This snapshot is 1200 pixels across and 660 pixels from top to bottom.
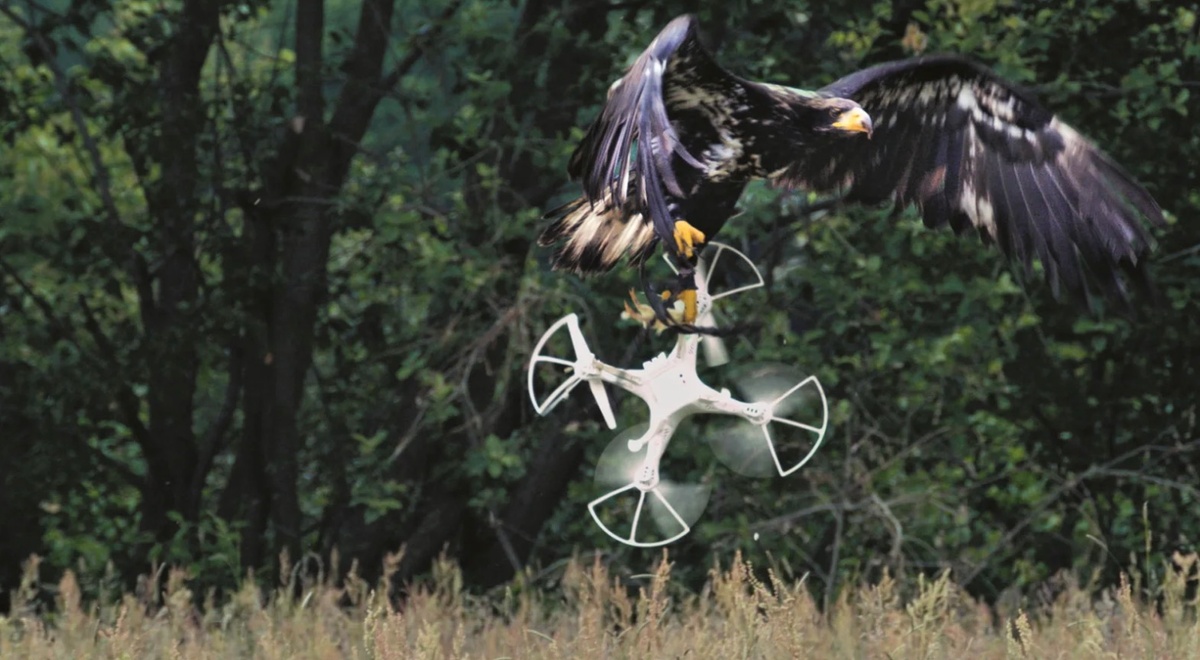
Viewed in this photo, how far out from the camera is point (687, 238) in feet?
12.3

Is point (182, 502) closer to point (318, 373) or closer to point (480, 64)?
point (318, 373)

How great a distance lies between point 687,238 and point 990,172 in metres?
1.62

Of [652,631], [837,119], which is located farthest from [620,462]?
[837,119]

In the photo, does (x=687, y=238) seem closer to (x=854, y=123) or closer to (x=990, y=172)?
(x=854, y=123)

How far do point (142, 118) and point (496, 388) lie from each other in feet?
6.28

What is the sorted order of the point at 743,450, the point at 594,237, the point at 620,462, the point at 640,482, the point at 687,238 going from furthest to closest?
1. the point at 743,450
2. the point at 594,237
3. the point at 620,462
4. the point at 687,238
5. the point at 640,482

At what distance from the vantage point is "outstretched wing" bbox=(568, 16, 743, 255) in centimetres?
379

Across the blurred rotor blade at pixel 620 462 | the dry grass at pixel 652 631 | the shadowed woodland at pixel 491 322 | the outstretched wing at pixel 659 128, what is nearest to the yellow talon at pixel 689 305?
the outstretched wing at pixel 659 128

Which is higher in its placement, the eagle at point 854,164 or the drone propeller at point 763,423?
the eagle at point 854,164

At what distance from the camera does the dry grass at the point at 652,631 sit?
12.5ft

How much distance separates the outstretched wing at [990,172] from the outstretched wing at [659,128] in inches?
19.6

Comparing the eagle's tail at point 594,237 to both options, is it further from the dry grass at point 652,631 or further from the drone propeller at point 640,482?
the dry grass at point 652,631

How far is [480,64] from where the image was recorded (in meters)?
7.73

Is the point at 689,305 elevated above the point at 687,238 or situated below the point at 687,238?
below
